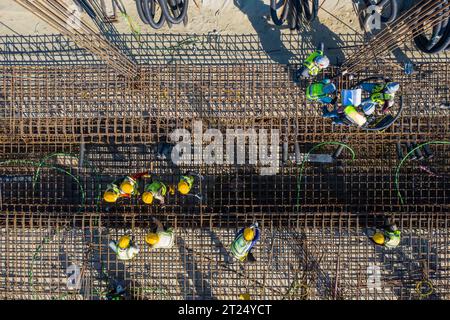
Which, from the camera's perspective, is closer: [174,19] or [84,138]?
[174,19]

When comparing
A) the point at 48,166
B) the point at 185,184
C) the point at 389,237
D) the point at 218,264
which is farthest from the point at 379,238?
the point at 48,166

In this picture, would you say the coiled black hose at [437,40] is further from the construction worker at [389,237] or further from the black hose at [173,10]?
the black hose at [173,10]

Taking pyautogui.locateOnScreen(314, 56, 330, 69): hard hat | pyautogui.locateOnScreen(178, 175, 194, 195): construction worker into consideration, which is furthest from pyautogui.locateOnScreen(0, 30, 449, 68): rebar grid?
pyautogui.locateOnScreen(178, 175, 194, 195): construction worker

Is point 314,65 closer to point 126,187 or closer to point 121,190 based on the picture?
point 126,187

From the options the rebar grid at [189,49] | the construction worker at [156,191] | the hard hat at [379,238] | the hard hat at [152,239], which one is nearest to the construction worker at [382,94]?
the rebar grid at [189,49]

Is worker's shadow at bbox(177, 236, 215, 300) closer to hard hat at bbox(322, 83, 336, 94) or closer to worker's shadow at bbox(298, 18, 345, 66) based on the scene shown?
hard hat at bbox(322, 83, 336, 94)

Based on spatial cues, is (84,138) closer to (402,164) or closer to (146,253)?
(146,253)

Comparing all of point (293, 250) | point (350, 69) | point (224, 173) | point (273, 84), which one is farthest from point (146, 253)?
point (350, 69)
